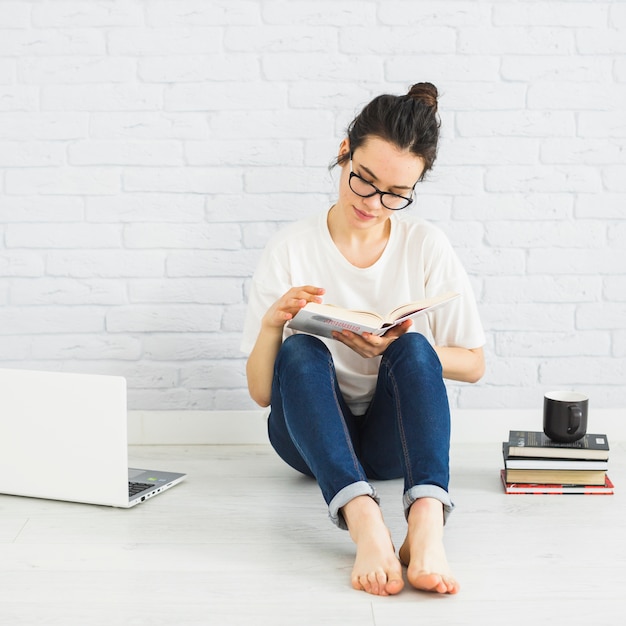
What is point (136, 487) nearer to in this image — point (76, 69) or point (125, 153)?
point (125, 153)

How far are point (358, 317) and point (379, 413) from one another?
314 millimetres

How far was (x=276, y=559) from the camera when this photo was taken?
181cm

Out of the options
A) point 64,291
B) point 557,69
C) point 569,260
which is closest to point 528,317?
point 569,260

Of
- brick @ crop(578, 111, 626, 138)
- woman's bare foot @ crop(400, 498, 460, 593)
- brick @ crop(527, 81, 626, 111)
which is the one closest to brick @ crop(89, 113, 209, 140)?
brick @ crop(527, 81, 626, 111)

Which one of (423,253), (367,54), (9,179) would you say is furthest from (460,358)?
(9,179)

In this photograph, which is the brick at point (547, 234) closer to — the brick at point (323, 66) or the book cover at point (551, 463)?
the brick at point (323, 66)

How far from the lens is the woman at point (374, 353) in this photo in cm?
174

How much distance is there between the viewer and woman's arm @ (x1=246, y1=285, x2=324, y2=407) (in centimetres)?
187

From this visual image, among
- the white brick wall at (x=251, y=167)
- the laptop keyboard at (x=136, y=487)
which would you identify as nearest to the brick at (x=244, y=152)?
the white brick wall at (x=251, y=167)

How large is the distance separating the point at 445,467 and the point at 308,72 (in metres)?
1.24

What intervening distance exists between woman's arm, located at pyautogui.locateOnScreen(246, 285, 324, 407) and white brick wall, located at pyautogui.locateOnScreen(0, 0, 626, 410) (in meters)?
0.57

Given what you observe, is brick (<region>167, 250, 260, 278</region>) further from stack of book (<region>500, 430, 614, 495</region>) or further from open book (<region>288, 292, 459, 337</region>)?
stack of book (<region>500, 430, 614, 495</region>)

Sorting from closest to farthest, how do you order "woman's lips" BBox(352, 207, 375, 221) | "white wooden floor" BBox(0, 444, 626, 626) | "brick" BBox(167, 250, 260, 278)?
"white wooden floor" BBox(0, 444, 626, 626) → "woman's lips" BBox(352, 207, 375, 221) → "brick" BBox(167, 250, 260, 278)

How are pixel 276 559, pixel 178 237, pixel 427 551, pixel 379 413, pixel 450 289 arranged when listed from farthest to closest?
1. pixel 178 237
2. pixel 450 289
3. pixel 379 413
4. pixel 276 559
5. pixel 427 551
